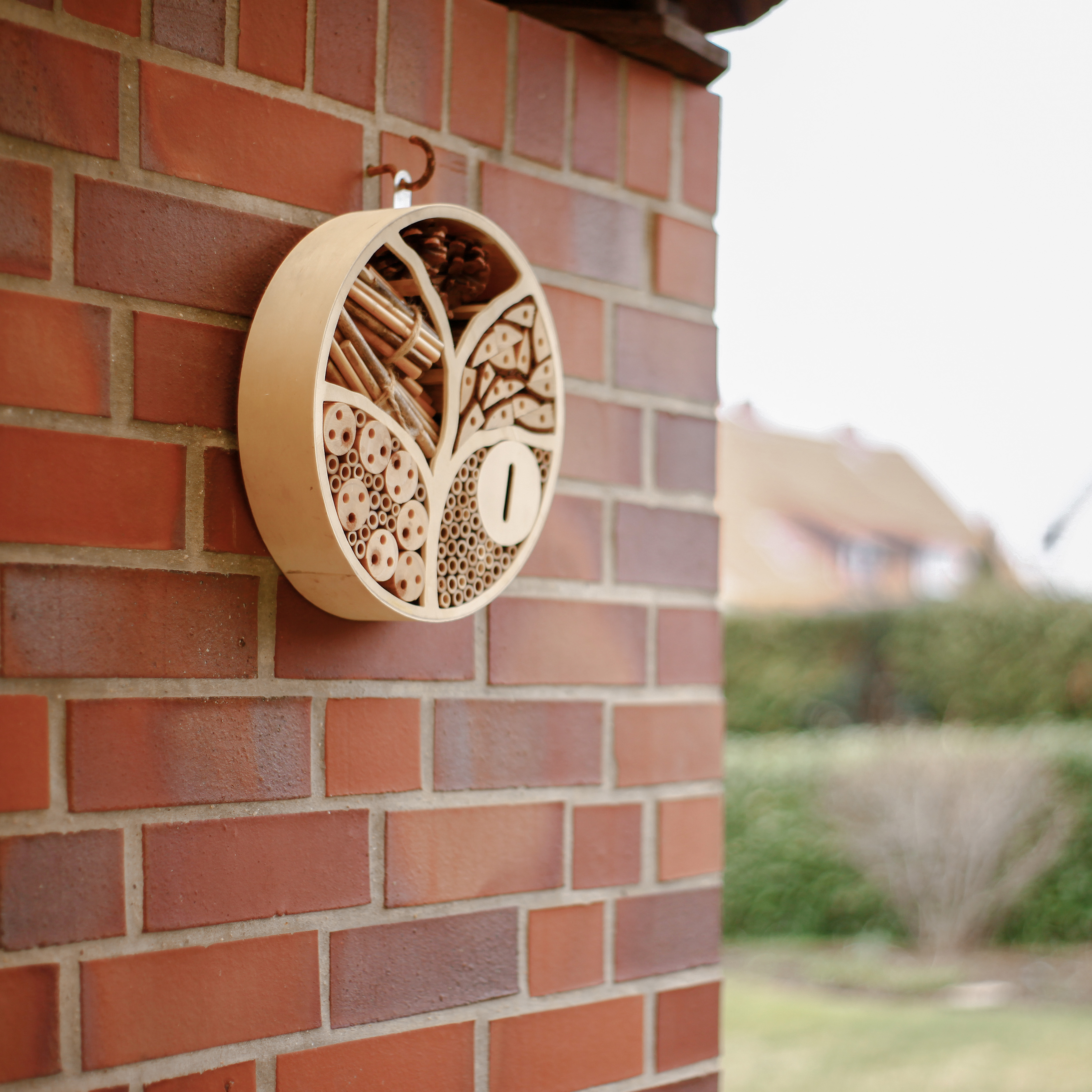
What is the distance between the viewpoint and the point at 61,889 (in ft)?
2.37

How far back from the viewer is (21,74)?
0.73 m

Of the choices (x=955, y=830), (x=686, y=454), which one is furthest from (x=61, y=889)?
(x=955, y=830)

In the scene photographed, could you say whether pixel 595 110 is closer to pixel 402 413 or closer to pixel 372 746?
pixel 402 413

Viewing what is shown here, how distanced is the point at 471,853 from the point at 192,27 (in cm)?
66

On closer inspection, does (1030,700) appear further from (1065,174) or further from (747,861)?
(1065,174)

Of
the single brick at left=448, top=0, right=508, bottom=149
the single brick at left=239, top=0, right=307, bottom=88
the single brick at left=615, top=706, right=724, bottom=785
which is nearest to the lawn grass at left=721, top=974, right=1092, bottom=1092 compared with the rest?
the single brick at left=615, top=706, right=724, bottom=785

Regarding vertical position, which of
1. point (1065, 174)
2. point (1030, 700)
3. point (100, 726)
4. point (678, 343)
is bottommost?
point (1030, 700)

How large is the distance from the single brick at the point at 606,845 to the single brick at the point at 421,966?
0.08m

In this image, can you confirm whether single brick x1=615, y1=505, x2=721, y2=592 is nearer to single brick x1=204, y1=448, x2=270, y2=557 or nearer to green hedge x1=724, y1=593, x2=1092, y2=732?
single brick x1=204, y1=448, x2=270, y2=557

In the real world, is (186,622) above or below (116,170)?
below

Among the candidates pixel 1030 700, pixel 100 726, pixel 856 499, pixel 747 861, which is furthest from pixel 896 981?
pixel 856 499

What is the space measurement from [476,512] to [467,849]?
0.28 meters

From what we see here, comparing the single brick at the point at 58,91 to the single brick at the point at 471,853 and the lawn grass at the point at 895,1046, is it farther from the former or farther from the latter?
the lawn grass at the point at 895,1046

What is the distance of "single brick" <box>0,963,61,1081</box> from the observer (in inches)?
27.4
